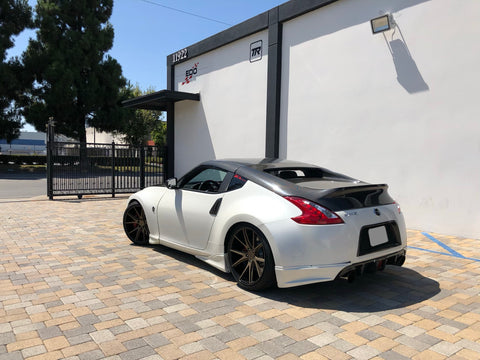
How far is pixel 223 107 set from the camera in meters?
12.2

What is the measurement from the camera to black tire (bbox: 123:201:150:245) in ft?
18.3

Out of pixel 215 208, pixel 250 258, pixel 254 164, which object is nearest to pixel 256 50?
pixel 254 164

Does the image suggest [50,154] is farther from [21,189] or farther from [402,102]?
[402,102]

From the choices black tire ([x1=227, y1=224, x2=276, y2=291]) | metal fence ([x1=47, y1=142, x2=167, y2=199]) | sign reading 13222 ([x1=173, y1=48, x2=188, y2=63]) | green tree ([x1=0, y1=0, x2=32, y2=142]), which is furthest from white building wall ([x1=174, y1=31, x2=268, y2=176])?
green tree ([x1=0, y1=0, x2=32, y2=142])

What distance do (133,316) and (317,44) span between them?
7846 millimetres

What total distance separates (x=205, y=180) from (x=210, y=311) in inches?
72.0

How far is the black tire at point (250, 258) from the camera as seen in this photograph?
352 centimetres

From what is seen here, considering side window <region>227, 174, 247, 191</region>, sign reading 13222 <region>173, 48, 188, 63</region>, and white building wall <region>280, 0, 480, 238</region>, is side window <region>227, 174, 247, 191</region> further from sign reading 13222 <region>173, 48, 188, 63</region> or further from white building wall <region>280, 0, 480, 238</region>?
sign reading 13222 <region>173, 48, 188, 63</region>

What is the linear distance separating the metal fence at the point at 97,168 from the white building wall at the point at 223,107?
1609 millimetres

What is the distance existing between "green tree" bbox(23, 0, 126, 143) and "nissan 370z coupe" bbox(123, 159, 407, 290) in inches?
1072

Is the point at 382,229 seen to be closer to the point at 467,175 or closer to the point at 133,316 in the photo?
the point at 133,316

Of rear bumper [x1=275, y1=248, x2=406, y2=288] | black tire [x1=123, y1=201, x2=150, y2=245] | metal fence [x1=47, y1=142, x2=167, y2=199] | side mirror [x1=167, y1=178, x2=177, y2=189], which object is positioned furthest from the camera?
metal fence [x1=47, y1=142, x2=167, y2=199]

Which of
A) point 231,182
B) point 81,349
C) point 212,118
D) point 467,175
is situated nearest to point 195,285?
point 231,182

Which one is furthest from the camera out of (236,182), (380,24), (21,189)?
(21,189)
